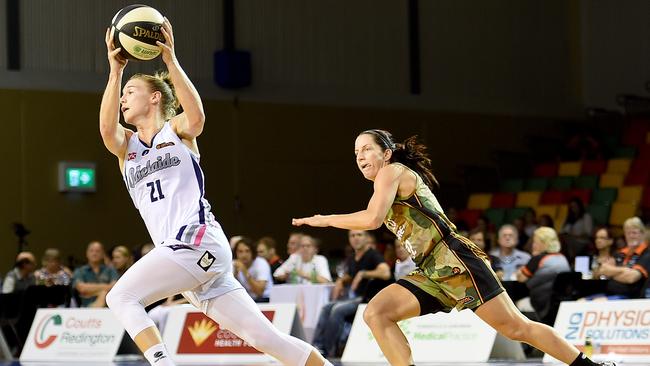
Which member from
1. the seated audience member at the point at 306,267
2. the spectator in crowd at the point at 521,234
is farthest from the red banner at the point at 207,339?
the spectator in crowd at the point at 521,234

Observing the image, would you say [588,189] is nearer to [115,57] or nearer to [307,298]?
[307,298]

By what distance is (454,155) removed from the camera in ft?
75.5

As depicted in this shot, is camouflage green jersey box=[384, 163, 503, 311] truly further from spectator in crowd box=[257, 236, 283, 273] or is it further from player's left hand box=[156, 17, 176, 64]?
spectator in crowd box=[257, 236, 283, 273]

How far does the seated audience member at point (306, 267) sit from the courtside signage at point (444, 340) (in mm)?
2103

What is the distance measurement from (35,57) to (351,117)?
5.91m

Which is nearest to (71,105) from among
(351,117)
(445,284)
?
(351,117)

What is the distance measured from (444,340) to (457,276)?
481cm

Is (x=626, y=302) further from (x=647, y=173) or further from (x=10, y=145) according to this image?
(x=10, y=145)

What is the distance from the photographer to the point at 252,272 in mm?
13562

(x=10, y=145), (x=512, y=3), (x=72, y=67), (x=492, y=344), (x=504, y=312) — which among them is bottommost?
A: (x=492, y=344)

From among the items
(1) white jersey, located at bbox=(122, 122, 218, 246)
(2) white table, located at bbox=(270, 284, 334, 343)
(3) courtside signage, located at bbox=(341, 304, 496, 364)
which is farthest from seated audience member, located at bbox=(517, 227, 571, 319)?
(1) white jersey, located at bbox=(122, 122, 218, 246)

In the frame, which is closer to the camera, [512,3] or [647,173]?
[647,173]

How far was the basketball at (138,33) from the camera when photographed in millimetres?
5934

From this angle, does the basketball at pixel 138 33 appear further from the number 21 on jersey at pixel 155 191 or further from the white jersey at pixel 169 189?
the number 21 on jersey at pixel 155 191
